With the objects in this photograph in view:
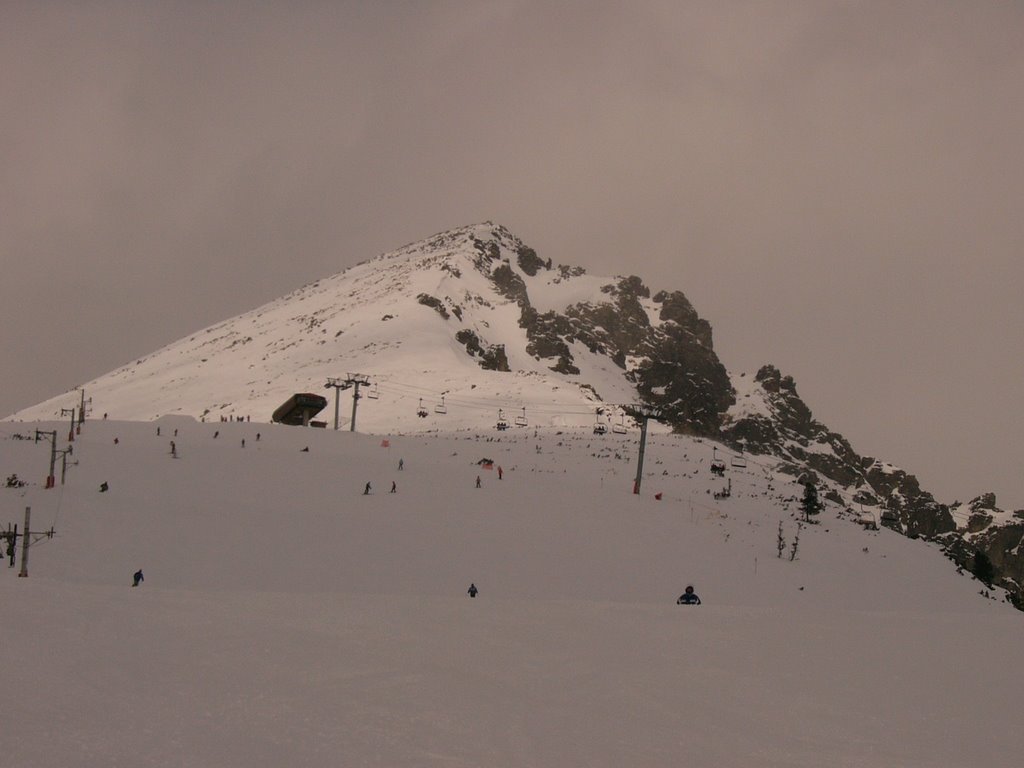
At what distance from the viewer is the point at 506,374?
111 meters

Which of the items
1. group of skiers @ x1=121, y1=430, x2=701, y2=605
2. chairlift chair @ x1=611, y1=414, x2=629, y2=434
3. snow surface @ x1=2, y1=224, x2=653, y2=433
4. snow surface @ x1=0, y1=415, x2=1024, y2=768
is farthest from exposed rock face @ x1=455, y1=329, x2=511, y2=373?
snow surface @ x1=0, y1=415, x2=1024, y2=768

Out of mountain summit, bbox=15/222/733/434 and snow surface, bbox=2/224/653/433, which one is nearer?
snow surface, bbox=2/224/653/433

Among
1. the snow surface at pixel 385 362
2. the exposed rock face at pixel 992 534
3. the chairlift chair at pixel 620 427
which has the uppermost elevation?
the snow surface at pixel 385 362

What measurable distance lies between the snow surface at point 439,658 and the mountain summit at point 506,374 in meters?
45.6

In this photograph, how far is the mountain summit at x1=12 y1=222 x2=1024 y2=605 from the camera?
96.8 m

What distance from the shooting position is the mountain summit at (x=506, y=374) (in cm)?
9675

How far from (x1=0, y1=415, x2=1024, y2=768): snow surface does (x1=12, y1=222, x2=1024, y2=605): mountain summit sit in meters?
45.6

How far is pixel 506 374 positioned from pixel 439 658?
97.6 meters

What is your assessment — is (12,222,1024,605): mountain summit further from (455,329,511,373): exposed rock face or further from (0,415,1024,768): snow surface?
Answer: (0,415,1024,768): snow surface

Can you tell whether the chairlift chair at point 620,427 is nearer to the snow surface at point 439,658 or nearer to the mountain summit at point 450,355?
the mountain summit at point 450,355

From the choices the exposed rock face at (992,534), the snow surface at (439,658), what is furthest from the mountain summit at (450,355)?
the snow surface at (439,658)

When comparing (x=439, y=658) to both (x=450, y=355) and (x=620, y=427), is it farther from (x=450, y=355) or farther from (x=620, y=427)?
(x=450, y=355)

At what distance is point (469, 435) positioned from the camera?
74.8 meters

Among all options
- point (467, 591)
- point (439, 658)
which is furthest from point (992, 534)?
point (439, 658)
